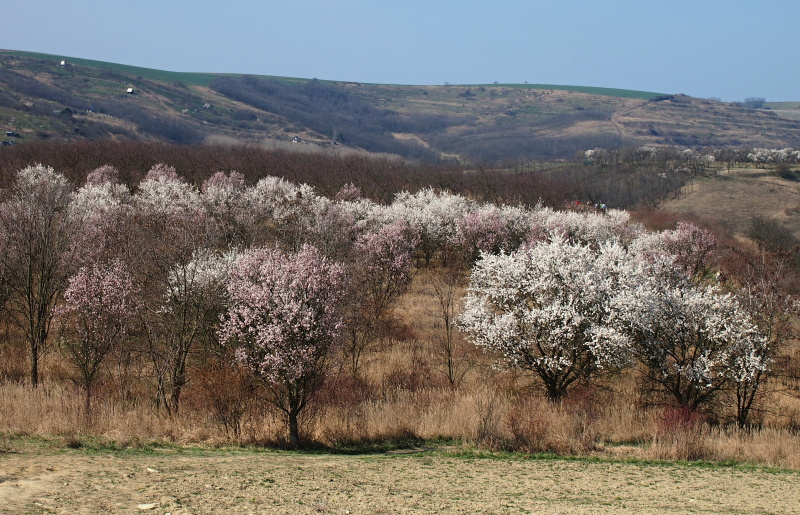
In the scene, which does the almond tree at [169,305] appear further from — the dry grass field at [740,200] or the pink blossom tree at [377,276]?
the dry grass field at [740,200]

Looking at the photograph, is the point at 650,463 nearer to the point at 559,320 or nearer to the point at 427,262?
the point at 559,320

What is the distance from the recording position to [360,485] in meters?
11.0

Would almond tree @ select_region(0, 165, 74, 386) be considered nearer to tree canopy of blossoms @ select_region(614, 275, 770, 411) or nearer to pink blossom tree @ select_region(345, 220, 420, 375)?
pink blossom tree @ select_region(345, 220, 420, 375)

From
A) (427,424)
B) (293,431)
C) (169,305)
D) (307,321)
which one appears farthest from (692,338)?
(169,305)

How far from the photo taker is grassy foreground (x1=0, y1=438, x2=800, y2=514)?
31.2 ft

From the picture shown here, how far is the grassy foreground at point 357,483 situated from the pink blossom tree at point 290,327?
1549mm

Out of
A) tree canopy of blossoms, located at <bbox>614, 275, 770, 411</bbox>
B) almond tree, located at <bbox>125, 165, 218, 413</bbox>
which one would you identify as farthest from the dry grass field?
almond tree, located at <bbox>125, 165, 218, 413</bbox>

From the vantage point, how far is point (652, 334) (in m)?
20.0

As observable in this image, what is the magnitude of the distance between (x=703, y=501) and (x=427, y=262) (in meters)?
37.2

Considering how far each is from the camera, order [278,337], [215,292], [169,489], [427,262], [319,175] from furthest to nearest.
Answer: [319,175] < [427,262] < [215,292] < [278,337] < [169,489]

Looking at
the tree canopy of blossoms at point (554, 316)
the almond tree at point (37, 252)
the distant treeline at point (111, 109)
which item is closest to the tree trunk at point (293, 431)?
the tree canopy of blossoms at point (554, 316)

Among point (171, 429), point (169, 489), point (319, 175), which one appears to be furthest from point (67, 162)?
point (169, 489)

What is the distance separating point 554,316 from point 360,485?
399 inches

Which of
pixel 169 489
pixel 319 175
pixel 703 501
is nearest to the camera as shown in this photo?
pixel 169 489
